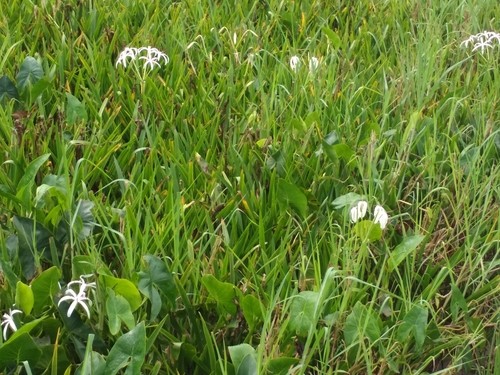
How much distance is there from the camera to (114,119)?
2.40 meters

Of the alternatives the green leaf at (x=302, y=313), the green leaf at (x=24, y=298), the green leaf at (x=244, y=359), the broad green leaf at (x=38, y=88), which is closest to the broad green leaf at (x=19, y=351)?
the green leaf at (x=24, y=298)

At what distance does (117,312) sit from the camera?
1.58 metres

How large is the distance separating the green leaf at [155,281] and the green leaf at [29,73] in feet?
3.36

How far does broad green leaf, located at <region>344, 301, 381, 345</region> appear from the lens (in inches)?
65.1

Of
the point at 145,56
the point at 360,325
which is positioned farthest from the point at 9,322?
the point at 145,56

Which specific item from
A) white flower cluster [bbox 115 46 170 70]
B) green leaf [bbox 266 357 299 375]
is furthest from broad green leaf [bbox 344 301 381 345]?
white flower cluster [bbox 115 46 170 70]

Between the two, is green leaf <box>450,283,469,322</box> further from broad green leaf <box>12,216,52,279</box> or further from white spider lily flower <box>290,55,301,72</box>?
white spider lily flower <box>290,55,301,72</box>

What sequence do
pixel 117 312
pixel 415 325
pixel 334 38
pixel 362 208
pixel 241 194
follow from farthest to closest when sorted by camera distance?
pixel 334 38
pixel 241 194
pixel 362 208
pixel 415 325
pixel 117 312

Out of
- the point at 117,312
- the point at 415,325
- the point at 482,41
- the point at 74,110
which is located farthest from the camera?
the point at 482,41

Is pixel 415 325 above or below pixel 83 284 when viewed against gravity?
below

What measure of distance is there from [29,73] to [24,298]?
1084mm

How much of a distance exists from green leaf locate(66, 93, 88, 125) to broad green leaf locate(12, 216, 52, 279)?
24.2 inches

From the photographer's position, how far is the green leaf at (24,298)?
155 centimetres

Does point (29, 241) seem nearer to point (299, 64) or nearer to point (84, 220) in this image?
point (84, 220)
